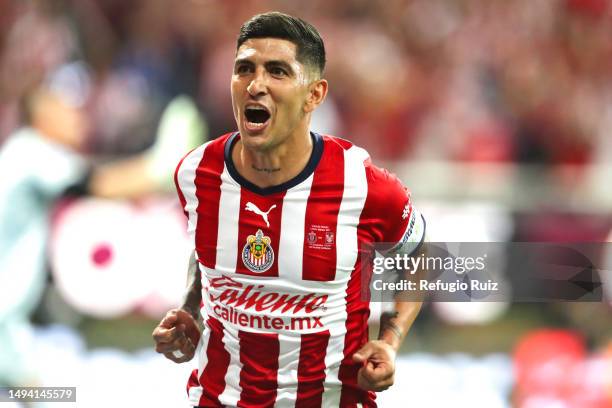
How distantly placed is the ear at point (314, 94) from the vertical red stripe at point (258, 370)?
72 cm

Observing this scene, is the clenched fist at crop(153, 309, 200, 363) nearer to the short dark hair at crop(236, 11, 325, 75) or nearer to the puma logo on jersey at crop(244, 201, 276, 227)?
the puma logo on jersey at crop(244, 201, 276, 227)

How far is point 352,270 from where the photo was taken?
3121 mm

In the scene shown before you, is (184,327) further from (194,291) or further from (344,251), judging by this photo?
(344,251)

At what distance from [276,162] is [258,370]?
0.65m

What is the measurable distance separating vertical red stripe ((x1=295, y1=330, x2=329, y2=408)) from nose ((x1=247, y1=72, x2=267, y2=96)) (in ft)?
2.50

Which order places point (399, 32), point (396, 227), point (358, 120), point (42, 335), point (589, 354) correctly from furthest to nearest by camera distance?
point (399, 32)
point (358, 120)
point (42, 335)
point (589, 354)
point (396, 227)

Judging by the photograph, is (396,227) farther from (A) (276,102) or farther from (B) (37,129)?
(B) (37,129)

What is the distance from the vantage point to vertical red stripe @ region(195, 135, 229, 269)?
315cm

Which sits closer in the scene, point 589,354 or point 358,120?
point 589,354

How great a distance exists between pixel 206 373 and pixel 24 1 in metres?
5.22

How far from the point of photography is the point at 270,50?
296cm

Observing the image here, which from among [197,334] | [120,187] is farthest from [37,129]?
[197,334]
